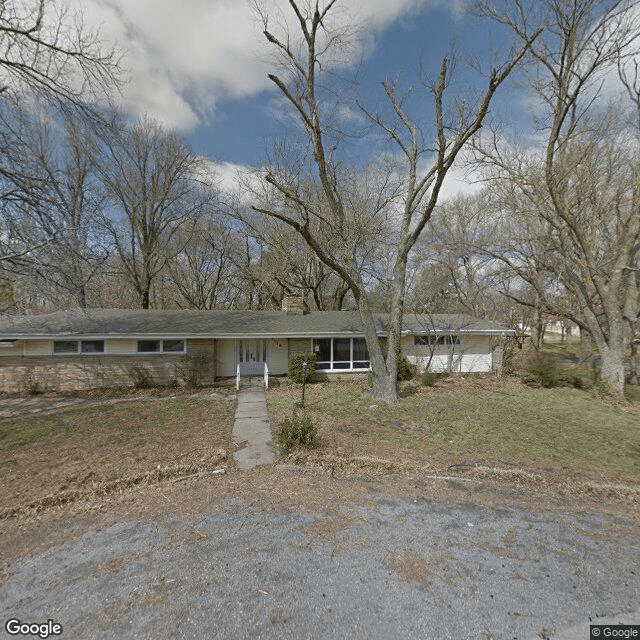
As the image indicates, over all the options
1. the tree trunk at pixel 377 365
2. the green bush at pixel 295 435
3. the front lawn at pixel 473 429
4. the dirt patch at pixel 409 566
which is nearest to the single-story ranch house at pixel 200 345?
the front lawn at pixel 473 429

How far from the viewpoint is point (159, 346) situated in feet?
41.9

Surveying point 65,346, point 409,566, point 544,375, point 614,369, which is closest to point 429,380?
point 544,375

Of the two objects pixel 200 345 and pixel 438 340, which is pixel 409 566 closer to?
pixel 200 345

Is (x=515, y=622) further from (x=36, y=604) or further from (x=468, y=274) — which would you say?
(x=468, y=274)

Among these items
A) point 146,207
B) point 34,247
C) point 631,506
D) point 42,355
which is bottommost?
point 631,506

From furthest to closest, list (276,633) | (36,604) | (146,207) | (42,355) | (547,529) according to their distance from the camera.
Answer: (146,207) → (42,355) → (547,529) → (36,604) → (276,633)

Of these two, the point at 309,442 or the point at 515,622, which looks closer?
the point at 515,622

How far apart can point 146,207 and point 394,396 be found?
2039 centimetres

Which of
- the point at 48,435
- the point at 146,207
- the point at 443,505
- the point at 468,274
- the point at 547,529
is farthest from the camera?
the point at 468,274

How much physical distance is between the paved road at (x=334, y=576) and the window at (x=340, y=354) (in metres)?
10.3

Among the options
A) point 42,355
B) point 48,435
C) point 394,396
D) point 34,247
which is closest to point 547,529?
point 394,396

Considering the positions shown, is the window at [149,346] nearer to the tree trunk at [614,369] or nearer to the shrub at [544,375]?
the shrub at [544,375]

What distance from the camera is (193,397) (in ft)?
36.9

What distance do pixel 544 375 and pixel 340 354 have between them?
335 inches
